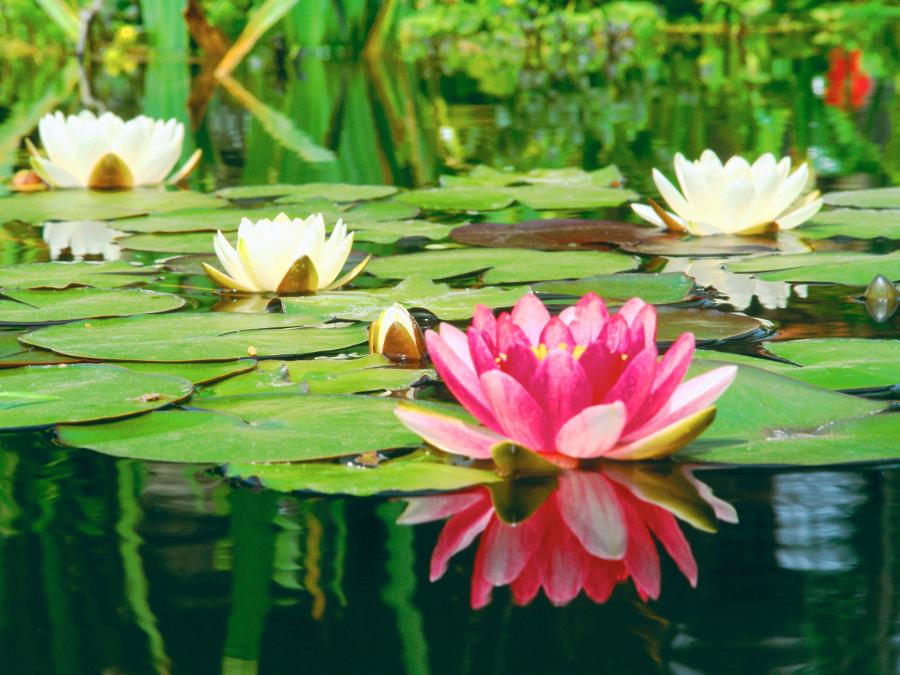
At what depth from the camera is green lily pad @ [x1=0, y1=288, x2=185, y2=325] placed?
7.44 ft

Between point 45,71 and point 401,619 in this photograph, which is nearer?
point 401,619

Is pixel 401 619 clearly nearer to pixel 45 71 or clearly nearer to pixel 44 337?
pixel 44 337

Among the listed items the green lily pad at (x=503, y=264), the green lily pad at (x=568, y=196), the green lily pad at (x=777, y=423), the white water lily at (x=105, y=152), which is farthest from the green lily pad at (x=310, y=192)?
the green lily pad at (x=777, y=423)

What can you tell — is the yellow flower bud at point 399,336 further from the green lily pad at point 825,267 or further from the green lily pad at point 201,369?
the green lily pad at point 825,267

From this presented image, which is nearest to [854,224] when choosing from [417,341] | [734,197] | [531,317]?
[734,197]

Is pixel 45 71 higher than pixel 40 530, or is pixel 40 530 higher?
pixel 45 71

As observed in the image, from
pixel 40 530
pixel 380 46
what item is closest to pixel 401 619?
pixel 40 530

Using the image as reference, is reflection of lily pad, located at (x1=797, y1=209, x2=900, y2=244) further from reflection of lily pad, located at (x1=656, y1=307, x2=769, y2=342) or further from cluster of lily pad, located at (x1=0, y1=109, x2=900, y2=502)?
reflection of lily pad, located at (x1=656, y1=307, x2=769, y2=342)

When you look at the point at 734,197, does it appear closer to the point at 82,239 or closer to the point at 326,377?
the point at 326,377

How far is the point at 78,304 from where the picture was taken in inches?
93.0

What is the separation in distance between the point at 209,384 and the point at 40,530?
54cm

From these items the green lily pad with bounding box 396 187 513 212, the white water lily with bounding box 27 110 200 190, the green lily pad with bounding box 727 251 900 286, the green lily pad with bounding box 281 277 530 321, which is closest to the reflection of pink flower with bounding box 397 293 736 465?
the green lily pad with bounding box 281 277 530 321

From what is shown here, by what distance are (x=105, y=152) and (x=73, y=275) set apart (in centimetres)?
148

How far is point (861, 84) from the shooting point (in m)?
8.51
